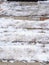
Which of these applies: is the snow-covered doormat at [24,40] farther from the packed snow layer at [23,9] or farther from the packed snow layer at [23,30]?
the packed snow layer at [23,9]

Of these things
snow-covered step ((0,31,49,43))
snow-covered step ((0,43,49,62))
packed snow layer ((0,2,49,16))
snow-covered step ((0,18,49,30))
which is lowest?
snow-covered step ((0,43,49,62))

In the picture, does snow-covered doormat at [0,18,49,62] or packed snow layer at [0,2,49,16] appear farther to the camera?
packed snow layer at [0,2,49,16]

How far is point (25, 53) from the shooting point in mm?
1021

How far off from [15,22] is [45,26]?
23 centimetres

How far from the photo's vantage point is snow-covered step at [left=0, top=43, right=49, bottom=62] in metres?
0.99

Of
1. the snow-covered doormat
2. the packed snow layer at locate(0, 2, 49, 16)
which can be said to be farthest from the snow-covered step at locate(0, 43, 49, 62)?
the packed snow layer at locate(0, 2, 49, 16)

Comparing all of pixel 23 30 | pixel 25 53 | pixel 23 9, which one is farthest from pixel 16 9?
pixel 25 53

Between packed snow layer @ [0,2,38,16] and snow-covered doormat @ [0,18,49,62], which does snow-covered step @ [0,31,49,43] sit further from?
packed snow layer @ [0,2,38,16]

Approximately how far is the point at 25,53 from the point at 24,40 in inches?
5.9

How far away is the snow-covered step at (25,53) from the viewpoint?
99cm

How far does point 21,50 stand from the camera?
1.05 metres

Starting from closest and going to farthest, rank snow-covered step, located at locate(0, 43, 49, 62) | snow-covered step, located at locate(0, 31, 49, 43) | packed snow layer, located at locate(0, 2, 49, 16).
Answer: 1. snow-covered step, located at locate(0, 43, 49, 62)
2. snow-covered step, located at locate(0, 31, 49, 43)
3. packed snow layer, located at locate(0, 2, 49, 16)

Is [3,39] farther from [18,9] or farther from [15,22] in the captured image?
[18,9]

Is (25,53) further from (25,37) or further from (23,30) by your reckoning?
(23,30)
